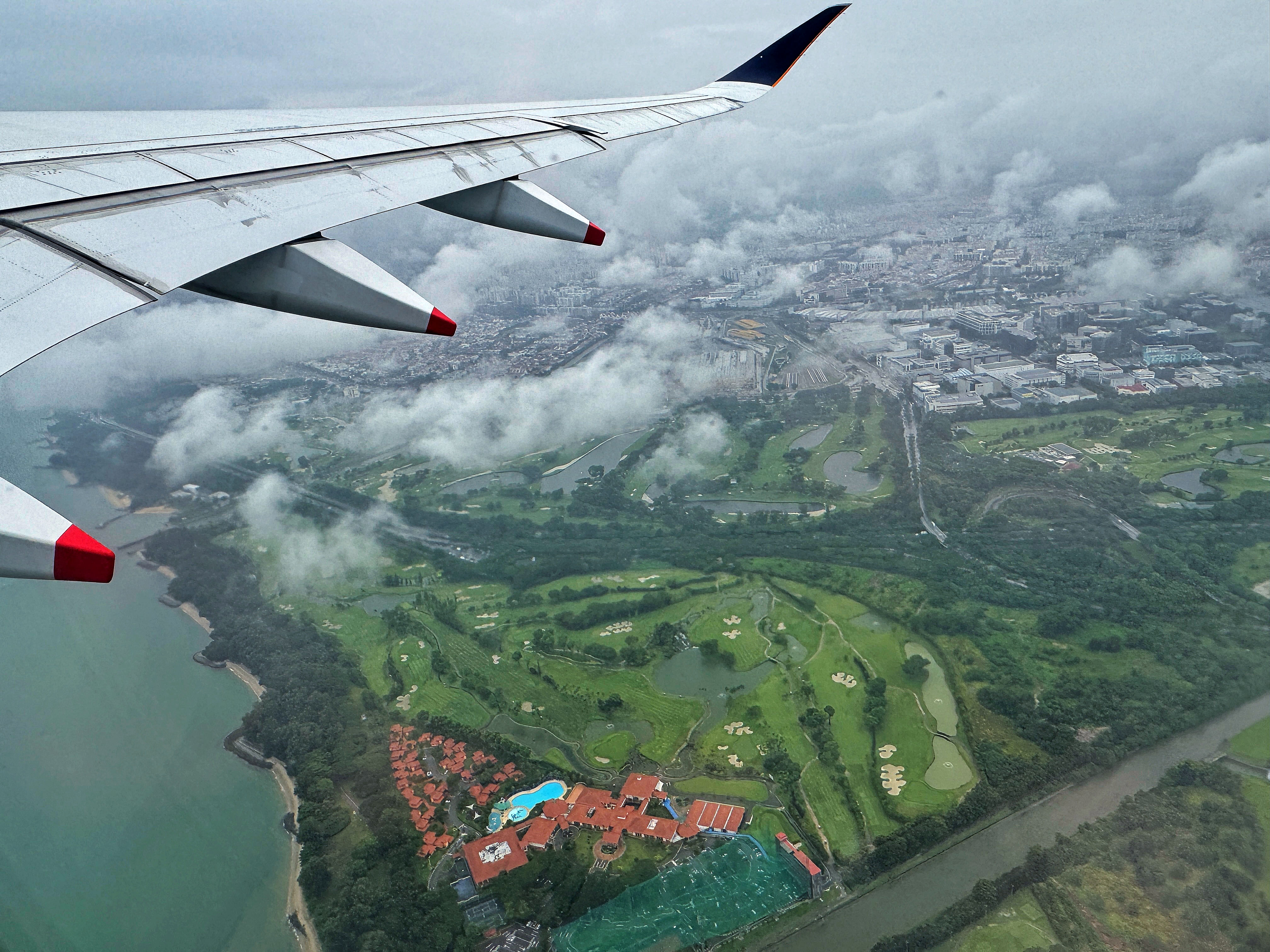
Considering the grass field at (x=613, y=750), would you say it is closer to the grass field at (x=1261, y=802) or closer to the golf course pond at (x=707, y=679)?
the golf course pond at (x=707, y=679)

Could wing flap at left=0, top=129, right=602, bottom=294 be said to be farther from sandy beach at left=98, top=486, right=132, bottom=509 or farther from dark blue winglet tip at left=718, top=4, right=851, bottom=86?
sandy beach at left=98, top=486, right=132, bottom=509

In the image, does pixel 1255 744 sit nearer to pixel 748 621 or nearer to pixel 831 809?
pixel 831 809


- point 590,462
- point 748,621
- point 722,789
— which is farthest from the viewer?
point 590,462

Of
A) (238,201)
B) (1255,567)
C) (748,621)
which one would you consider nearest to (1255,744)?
(1255,567)

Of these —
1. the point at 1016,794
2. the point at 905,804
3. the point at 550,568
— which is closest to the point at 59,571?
the point at 905,804

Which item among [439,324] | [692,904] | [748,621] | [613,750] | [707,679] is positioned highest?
[439,324]

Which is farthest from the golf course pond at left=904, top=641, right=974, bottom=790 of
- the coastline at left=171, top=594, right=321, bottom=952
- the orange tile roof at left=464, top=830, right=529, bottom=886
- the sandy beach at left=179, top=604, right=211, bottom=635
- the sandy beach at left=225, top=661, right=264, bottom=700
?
the sandy beach at left=179, top=604, right=211, bottom=635

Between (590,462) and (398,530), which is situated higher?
(398,530)
